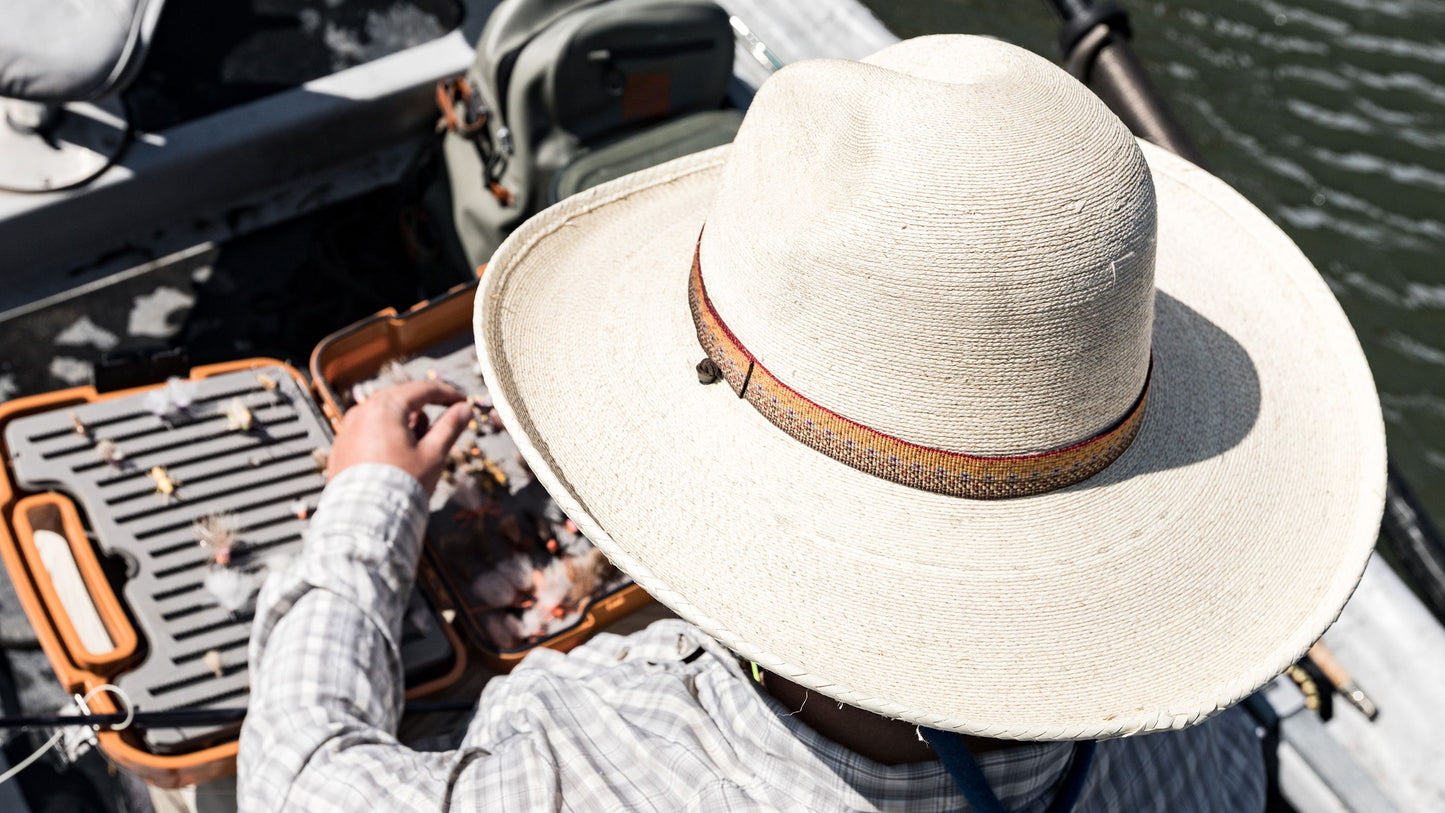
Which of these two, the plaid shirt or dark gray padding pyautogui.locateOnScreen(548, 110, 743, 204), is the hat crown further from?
dark gray padding pyautogui.locateOnScreen(548, 110, 743, 204)

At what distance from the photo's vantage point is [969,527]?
1077 millimetres

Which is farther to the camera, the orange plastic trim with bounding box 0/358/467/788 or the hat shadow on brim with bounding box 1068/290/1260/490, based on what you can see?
the orange plastic trim with bounding box 0/358/467/788

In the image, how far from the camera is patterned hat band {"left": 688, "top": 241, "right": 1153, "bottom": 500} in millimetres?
1062

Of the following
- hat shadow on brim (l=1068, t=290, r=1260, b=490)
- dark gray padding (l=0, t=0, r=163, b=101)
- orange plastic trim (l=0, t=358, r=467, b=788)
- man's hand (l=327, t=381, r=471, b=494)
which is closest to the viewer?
hat shadow on brim (l=1068, t=290, r=1260, b=490)

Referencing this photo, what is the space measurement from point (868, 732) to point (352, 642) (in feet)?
2.33

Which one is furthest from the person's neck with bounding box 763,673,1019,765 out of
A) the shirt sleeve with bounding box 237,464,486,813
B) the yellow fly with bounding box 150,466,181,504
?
the yellow fly with bounding box 150,466,181,504

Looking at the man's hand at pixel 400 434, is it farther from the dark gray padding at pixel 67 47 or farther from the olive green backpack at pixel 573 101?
the dark gray padding at pixel 67 47

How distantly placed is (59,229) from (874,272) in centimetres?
208

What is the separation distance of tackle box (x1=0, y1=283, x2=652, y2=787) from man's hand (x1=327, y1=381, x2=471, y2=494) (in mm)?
198

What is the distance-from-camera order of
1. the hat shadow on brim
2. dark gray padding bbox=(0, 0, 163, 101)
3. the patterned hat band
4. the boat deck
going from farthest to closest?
the boat deck → dark gray padding bbox=(0, 0, 163, 101) → the hat shadow on brim → the patterned hat band

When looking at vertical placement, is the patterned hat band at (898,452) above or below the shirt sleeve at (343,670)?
above

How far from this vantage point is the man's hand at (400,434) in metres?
1.63

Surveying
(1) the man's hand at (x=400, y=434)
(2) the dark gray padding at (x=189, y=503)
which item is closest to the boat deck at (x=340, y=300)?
(2) the dark gray padding at (x=189, y=503)

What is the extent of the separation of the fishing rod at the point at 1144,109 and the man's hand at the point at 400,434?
1.43 metres
